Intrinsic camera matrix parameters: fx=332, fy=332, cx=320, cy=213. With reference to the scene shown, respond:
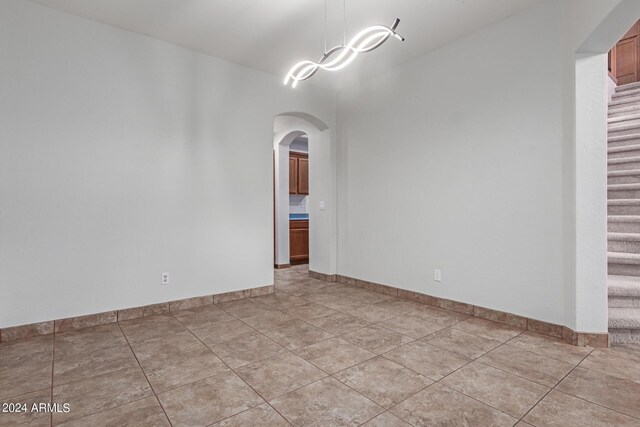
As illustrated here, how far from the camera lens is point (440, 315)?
339cm

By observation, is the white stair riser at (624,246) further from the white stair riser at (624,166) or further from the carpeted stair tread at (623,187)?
the white stair riser at (624,166)

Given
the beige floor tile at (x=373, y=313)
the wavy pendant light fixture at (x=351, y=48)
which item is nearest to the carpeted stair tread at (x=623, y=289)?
the beige floor tile at (x=373, y=313)

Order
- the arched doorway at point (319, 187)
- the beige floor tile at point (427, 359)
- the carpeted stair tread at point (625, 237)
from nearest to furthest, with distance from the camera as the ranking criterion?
the beige floor tile at point (427, 359)
the carpeted stair tread at point (625, 237)
the arched doorway at point (319, 187)

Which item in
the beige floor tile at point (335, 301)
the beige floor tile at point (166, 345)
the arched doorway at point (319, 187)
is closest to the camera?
the beige floor tile at point (166, 345)

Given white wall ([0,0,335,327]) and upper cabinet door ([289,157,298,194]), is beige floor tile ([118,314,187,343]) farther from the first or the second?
upper cabinet door ([289,157,298,194])

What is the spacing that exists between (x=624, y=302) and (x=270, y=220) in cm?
364

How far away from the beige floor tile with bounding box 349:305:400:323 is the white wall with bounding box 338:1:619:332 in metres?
0.59

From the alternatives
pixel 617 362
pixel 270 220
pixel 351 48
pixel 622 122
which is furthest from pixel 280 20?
pixel 622 122

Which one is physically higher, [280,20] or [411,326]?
[280,20]

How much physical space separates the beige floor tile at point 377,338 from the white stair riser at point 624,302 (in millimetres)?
1782

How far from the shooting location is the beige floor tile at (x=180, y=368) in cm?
206

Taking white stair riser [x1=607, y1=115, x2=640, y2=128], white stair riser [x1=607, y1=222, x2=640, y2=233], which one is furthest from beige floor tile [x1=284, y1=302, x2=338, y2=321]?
white stair riser [x1=607, y1=115, x2=640, y2=128]

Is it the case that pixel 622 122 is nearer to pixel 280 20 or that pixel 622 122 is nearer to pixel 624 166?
pixel 624 166

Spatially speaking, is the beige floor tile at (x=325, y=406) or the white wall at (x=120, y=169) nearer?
the beige floor tile at (x=325, y=406)
